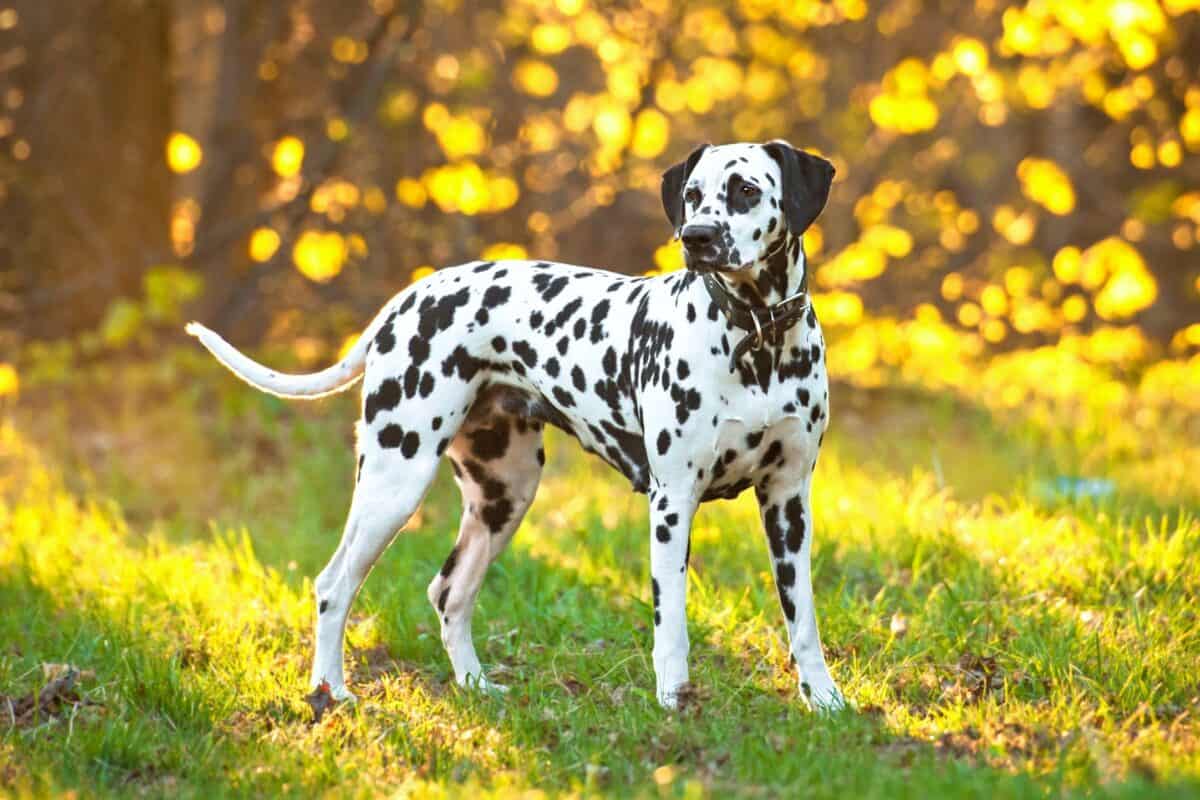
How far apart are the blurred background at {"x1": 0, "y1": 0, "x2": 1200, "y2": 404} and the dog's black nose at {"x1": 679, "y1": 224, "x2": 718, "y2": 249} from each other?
17.7 ft

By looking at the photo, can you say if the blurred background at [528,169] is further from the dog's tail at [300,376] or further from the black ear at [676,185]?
the black ear at [676,185]

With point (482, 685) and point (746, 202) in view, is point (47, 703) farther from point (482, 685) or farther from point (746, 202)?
point (746, 202)

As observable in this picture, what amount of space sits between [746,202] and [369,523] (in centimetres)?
189

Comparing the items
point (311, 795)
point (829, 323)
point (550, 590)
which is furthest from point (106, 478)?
point (311, 795)

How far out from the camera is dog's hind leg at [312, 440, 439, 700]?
17.7 feet

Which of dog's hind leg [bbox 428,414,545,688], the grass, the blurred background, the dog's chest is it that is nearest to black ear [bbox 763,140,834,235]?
the dog's chest

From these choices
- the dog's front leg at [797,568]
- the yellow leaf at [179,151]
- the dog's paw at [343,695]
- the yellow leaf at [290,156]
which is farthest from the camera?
the yellow leaf at [179,151]

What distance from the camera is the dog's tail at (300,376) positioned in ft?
18.5

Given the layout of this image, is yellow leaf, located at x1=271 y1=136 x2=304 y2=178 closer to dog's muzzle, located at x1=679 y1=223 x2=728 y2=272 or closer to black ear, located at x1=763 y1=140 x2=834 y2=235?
black ear, located at x1=763 y1=140 x2=834 y2=235

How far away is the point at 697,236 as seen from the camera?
4.47 metres

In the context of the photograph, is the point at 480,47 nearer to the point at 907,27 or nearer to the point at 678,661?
the point at 907,27

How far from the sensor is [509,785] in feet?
14.1

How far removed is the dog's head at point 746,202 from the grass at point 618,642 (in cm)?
154

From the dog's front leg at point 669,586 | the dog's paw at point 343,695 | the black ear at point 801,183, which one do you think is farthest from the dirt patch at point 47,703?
the black ear at point 801,183
